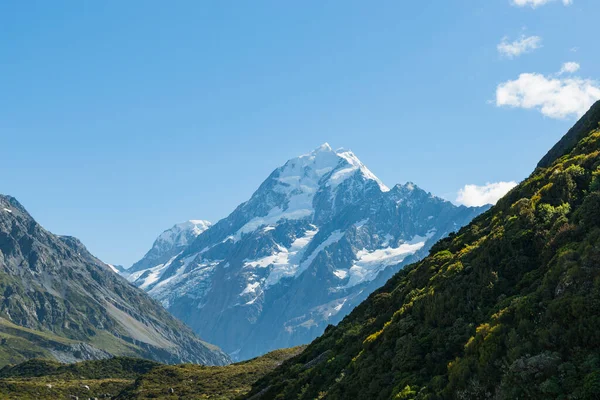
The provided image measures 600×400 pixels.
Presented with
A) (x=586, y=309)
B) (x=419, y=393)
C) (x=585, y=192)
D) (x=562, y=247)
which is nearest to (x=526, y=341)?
(x=586, y=309)

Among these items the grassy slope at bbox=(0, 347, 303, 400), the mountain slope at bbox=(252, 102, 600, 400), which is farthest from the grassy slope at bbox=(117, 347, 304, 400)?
the mountain slope at bbox=(252, 102, 600, 400)

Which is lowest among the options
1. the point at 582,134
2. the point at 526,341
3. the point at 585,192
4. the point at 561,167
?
the point at 526,341

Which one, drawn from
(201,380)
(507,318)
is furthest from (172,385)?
(507,318)

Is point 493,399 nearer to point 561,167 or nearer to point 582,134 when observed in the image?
point 561,167

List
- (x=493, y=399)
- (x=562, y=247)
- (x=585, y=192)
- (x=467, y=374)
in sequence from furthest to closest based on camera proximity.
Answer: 1. (x=585, y=192)
2. (x=562, y=247)
3. (x=467, y=374)
4. (x=493, y=399)

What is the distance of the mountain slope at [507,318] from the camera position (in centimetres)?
1977

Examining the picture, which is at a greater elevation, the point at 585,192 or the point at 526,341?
the point at 585,192

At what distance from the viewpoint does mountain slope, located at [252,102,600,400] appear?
1977 cm

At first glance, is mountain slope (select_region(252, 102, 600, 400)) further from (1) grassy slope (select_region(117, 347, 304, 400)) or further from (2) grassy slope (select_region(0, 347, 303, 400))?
(2) grassy slope (select_region(0, 347, 303, 400))

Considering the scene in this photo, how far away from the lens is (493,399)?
66.1 ft

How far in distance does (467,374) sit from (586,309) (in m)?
5.32

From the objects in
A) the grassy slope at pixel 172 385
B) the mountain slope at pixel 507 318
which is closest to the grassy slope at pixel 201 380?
the grassy slope at pixel 172 385

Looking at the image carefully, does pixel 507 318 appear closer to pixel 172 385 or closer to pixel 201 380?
pixel 201 380

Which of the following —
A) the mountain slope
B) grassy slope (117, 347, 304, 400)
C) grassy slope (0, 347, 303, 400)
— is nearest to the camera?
the mountain slope
